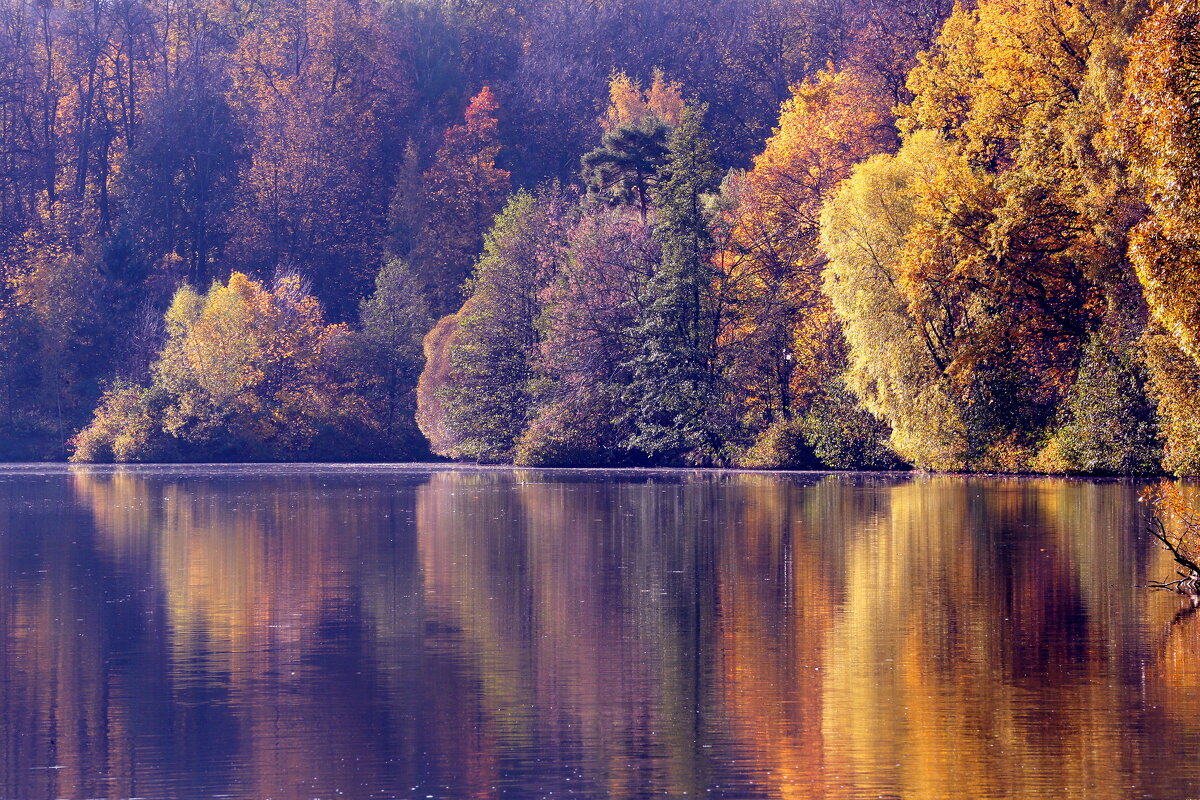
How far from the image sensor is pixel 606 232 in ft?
196

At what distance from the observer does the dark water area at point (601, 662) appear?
1086 cm

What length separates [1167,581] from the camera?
1970 cm

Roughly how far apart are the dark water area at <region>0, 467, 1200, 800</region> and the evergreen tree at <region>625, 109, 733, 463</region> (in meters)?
27.1

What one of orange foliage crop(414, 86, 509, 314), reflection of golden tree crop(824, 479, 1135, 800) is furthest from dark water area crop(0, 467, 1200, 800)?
orange foliage crop(414, 86, 509, 314)

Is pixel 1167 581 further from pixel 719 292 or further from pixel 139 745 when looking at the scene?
pixel 719 292

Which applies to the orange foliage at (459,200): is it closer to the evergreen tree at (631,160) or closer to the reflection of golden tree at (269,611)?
the evergreen tree at (631,160)

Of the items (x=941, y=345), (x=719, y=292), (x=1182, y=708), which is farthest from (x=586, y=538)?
(x=719, y=292)

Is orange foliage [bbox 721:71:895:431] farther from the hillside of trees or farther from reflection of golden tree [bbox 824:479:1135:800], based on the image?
reflection of golden tree [bbox 824:479:1135:800]

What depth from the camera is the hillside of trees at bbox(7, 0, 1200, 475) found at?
143ft

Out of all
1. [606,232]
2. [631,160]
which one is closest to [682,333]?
[606,232]

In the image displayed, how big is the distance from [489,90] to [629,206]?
24944 millimetres

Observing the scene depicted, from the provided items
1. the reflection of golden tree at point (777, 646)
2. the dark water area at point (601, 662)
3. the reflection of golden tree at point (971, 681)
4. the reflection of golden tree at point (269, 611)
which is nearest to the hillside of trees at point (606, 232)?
the reflection of golden tree at point (971, 681)

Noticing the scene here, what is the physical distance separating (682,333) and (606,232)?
541 cm

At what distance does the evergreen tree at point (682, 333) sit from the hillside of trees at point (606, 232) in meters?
0.13
